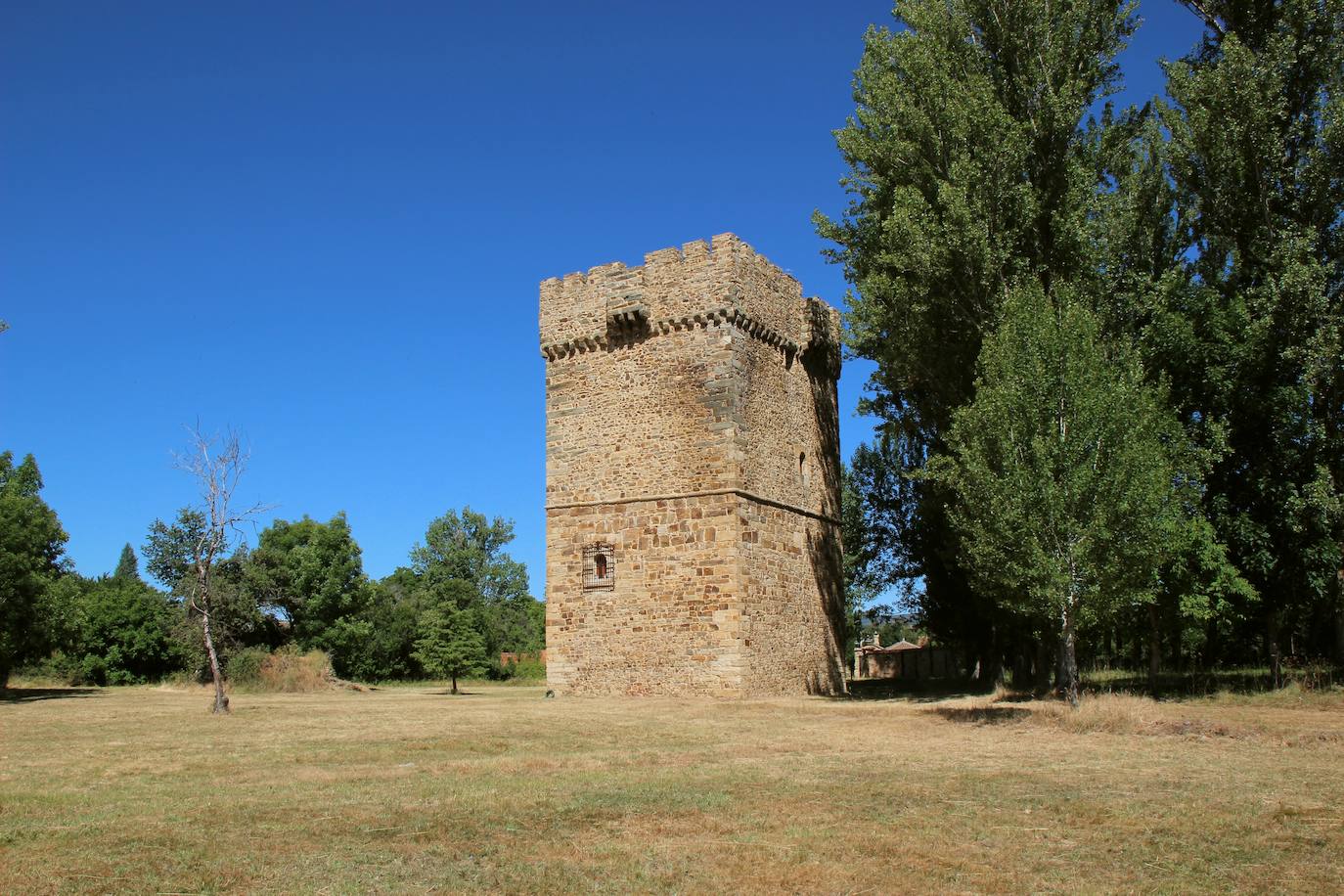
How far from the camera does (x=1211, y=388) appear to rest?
61.6 feet

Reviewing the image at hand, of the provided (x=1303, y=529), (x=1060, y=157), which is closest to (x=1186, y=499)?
(x=1303, y=529)

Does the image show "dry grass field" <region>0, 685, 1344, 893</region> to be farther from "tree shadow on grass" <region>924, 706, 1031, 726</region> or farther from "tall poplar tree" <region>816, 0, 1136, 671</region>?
"tall poplar tree" <region>816, 0, 1136, 671</region>

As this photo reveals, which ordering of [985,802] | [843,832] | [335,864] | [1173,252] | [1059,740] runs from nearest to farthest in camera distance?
[335,864] → [843,832] → [985,802] → [1059,740] → [1173,252]

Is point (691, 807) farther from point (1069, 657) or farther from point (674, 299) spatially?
point (674, 299)

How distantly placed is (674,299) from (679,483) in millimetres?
3913

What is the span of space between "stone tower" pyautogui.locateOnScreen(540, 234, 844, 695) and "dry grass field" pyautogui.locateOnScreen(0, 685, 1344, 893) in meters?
6.10

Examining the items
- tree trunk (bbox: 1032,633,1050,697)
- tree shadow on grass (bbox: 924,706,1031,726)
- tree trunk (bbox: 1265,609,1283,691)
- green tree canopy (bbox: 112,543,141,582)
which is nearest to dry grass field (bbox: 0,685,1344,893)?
tree shadow on grass (bbox: 924,706,1031,726)

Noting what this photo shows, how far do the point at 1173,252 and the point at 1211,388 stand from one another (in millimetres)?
2726

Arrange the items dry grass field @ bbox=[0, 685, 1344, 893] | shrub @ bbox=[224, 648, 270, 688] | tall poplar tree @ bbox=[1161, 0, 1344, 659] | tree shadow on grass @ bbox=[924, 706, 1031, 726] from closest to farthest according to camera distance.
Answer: dry grass field @ bbox=[0, 685, 1344, 893] → tree shadow on grass @ bbox=[924, 706, 1031, 726] → tall poplar tree @ bbox=[1161, 0, 1344, 659] → shrub @ bbox=[224, 648, 270, 688]

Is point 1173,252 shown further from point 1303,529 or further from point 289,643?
point 289,643

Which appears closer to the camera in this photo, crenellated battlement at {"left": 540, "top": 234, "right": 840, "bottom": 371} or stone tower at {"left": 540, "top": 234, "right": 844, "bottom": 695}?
stone tower at {"left": 540, "top": 234, "right": 844, "bottom": 695}

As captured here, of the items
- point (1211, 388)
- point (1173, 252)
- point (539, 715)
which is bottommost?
point (539, 715)

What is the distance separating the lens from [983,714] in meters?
15.7

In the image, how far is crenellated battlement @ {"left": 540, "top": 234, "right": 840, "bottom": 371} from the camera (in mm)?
21219
